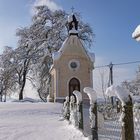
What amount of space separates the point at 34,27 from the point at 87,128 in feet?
103

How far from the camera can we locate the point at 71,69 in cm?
3328

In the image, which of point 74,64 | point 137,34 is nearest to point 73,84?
point 74,64

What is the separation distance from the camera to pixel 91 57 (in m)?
34.0

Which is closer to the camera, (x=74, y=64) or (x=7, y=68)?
(x=74, y=64)

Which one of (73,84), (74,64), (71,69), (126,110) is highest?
(74,64)

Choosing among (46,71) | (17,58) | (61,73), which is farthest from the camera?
(17,58)

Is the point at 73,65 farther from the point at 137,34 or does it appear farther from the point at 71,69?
the point at 137,34

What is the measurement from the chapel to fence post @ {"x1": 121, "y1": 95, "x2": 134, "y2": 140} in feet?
87.0

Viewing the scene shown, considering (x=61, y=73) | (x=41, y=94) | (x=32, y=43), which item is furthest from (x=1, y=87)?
(x=61, y=73)

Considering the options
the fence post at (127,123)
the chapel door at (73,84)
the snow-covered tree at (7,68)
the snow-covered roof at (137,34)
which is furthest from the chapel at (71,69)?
the snow-covered roof at (137,34)

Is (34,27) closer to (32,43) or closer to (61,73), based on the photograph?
(32,43)

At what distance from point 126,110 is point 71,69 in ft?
88.4

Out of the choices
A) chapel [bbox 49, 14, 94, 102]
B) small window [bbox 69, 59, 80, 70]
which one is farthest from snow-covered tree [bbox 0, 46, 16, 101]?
small window [bbox 69, 59, 80, 70]

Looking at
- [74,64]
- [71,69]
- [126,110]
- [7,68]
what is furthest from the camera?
[7,68]
